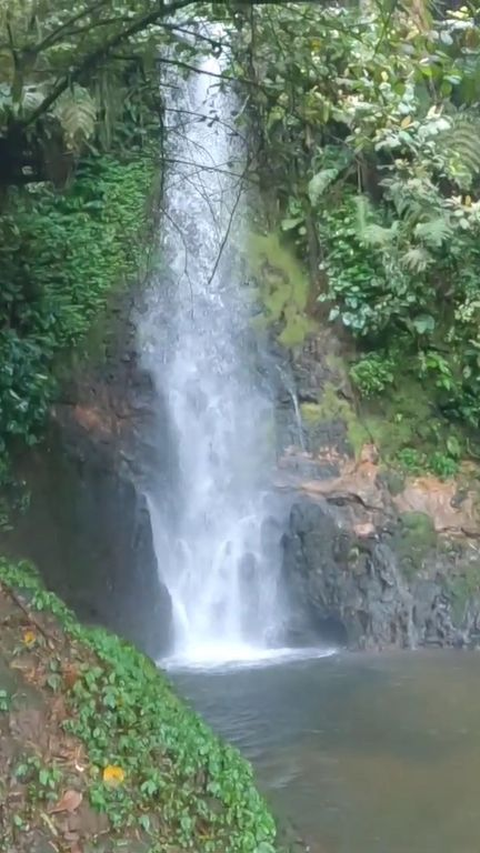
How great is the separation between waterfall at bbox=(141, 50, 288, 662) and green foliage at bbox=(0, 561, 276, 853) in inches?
172

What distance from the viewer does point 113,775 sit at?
4488 millimetres

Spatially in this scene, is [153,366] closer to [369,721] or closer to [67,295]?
[67,295]

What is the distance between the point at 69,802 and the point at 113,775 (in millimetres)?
230

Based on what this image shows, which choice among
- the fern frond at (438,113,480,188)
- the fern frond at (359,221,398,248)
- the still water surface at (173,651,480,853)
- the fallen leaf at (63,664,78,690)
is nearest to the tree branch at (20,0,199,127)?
the fallen leaf at (63,664,78,690)

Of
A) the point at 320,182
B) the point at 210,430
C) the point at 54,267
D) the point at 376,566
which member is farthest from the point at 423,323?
the point at 54,267

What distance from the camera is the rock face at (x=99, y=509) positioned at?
907 centimetres

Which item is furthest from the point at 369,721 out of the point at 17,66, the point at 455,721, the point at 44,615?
the point at 17,66

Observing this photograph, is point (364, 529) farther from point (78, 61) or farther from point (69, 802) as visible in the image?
point (69, 802)

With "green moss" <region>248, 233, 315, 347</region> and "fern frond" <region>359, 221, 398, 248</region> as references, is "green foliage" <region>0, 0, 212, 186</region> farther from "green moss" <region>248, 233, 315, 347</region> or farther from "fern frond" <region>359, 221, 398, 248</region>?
"green moss" <region>248, 233, 315, 347</region>

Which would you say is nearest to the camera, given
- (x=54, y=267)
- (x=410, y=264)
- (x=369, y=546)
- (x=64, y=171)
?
(x=64, y=171)

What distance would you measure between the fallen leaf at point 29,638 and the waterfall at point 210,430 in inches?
176

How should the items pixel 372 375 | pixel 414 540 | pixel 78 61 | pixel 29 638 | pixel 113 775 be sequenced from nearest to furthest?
pixel 113 775, pixel 29 638, pixel 78 61, pixel 414 540, pixel 372 375

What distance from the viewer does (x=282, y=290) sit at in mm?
11820

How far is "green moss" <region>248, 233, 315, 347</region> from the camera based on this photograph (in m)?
11.6
